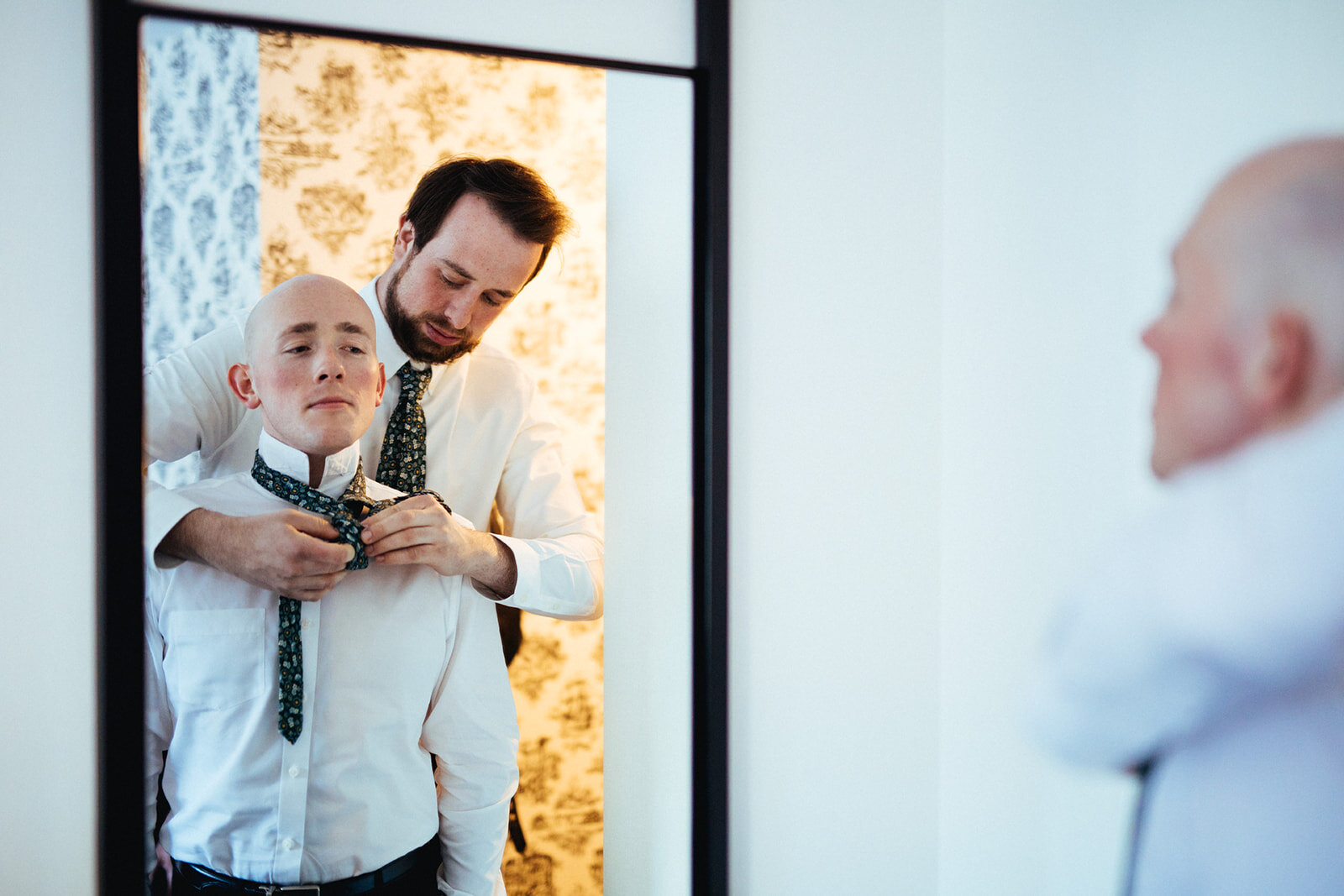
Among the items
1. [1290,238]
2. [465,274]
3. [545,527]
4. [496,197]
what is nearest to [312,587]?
[545,527]

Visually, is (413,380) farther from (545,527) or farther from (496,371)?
(545,527)

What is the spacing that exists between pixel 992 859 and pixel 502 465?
90 centimetres

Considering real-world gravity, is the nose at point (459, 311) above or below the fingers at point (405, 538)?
above

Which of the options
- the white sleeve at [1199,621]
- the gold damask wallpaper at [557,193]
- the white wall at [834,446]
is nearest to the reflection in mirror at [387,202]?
the gold damask wallpaper at [557,193]

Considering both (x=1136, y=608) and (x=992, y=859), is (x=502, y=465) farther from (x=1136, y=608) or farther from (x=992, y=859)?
(x=992, y=859)

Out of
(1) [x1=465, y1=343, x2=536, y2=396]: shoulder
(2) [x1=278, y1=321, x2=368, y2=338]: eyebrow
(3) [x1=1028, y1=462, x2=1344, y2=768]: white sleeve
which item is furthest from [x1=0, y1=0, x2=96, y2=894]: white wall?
(3) [x1=1028, y1=462, x2=1344, y2=768]: white sleeve

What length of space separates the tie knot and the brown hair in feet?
0.51

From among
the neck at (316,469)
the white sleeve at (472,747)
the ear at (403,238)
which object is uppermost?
the ear at (403,238)

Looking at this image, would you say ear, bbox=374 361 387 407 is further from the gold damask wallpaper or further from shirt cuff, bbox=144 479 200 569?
shirt cuff, bbox=144 479 200 569

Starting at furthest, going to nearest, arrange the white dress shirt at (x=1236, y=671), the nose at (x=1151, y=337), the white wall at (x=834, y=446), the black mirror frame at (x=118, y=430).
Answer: the white wall at (x=834, y=446), the black mirror frame at (x=118, y=430), the nose at (x=1151, y=337), the white dress shirt at (x=1236, y=671)

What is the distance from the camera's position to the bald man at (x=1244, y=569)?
74 centimetres

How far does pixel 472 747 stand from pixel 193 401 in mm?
549

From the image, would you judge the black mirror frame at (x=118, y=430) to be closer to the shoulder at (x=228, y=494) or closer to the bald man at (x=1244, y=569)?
the shoulder at (x=228, y=494)

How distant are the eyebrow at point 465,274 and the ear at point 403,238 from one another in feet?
Answer: 0.14
